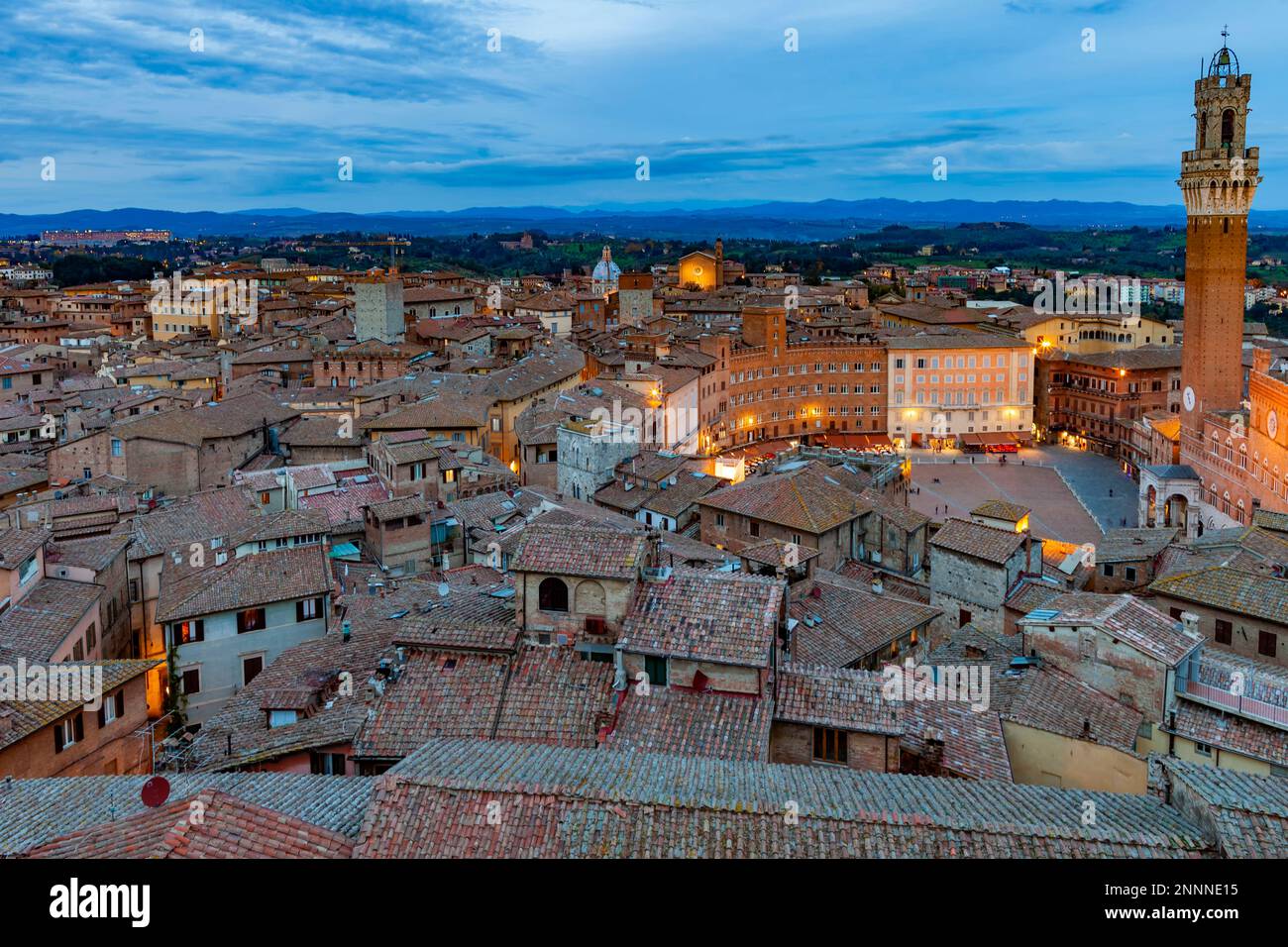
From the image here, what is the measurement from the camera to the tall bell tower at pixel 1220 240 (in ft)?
206

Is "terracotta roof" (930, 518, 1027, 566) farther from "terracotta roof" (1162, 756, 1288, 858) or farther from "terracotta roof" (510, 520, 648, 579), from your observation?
"terracotta roof" (1162, 756, 1288, 858)

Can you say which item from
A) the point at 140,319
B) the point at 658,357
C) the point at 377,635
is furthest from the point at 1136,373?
the point at 140,319

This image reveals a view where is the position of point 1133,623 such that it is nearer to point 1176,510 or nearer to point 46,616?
point 46,616

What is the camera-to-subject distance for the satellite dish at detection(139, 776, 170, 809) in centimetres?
992

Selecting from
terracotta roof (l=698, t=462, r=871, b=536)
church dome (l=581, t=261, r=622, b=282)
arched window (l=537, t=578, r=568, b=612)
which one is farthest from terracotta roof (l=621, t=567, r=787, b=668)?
church dome (l=581, t=261, r=622, b=282)

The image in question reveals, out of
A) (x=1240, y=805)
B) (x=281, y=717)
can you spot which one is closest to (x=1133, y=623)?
(x=1240, y=805)

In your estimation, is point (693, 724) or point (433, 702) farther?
point (433, 702)

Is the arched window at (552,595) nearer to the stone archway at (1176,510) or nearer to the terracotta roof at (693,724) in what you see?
the terracotta roof at (693,724)

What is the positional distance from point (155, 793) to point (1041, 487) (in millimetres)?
61109

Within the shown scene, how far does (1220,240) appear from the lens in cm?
6278

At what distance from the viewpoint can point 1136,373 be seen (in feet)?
255

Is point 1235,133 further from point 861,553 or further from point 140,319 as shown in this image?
point 140,319

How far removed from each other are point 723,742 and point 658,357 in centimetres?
5435

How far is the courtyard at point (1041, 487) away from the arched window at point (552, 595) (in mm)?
36950
